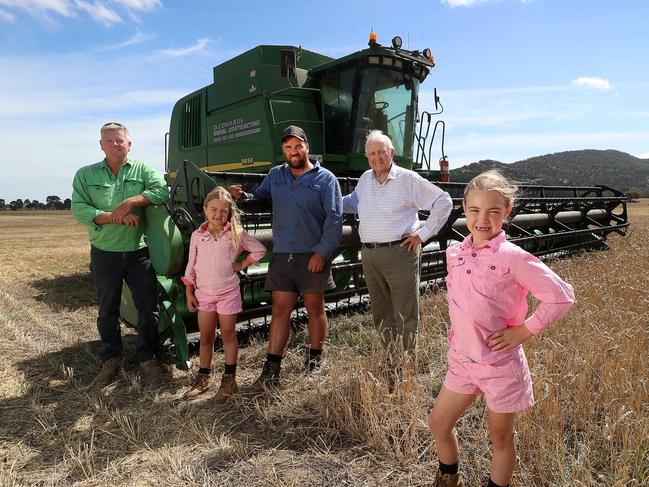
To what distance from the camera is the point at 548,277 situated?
5.47 feet

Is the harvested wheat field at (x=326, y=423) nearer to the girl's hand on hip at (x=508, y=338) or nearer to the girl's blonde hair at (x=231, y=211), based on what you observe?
the girl's hand on hip at (x=508, y=338)

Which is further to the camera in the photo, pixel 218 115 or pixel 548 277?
pixel 218 115

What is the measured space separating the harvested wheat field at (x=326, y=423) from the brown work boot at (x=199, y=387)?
63 mm

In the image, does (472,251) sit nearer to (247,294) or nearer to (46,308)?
(247,294)

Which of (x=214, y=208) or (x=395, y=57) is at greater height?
(x=395, y=57)

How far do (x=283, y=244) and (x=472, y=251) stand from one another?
1663 millimetres

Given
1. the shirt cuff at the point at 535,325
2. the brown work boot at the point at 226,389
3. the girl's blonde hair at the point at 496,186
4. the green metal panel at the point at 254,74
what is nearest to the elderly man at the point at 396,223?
the brown work boot at the point at 226,389

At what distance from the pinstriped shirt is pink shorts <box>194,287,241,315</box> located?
1.01m

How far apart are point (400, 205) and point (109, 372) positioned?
Result: 2463mm

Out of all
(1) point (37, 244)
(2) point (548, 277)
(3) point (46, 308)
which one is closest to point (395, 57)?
(2) point (548, 277)

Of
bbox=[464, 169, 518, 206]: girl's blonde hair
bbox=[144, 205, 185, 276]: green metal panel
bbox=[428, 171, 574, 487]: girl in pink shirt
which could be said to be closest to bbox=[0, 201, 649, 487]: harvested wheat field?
bbox=[428, 171, 574, 487]: girl in pink shirt

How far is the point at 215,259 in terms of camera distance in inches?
128

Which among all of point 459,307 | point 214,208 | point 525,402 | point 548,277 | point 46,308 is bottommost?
point 46,308

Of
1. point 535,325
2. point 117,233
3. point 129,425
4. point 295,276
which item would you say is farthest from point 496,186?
point 117,233
